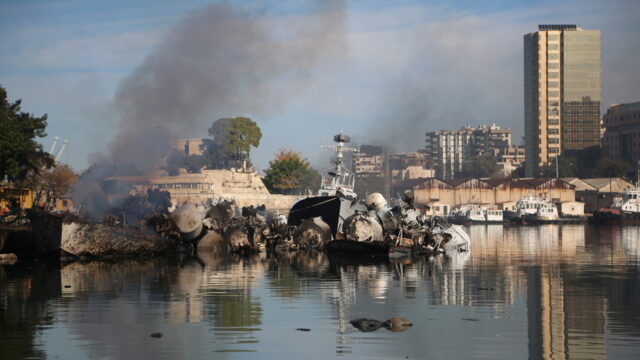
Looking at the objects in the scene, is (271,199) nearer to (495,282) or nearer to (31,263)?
(31,263)

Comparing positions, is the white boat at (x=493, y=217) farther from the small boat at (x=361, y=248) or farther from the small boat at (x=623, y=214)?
the small boat at (x=361, y=248)

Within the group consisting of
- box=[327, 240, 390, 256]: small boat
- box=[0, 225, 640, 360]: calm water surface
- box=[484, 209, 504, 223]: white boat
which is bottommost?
box=[0, 225, 640, 360]: calm water surface

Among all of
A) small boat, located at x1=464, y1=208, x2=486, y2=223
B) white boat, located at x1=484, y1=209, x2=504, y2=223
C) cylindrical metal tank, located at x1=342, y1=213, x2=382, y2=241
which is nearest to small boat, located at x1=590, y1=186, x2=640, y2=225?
white boat, located at x1=484, y1=209, x2=504, y2=223

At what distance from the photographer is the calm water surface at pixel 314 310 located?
26.1 meters

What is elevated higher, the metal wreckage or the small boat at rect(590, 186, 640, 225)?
the small boat at rect(590, 186, 640, 225)

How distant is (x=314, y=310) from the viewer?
3456 centimetres

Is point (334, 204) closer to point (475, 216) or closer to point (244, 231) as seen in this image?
point (244, 231)

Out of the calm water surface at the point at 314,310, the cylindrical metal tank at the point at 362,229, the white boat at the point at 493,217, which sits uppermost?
the white boat at the point at 493,217

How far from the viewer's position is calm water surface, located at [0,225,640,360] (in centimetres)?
2609

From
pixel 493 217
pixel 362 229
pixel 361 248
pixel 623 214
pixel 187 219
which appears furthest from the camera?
pixel 493 217

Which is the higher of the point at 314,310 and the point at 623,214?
the point at 623,214

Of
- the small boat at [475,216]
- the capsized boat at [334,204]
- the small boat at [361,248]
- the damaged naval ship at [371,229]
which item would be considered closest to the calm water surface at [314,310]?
the small boat at [361,248]

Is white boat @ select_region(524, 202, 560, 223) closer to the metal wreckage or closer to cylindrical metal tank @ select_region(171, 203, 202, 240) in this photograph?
the metal wreckage

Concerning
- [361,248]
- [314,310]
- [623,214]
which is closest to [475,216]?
[623,214]
